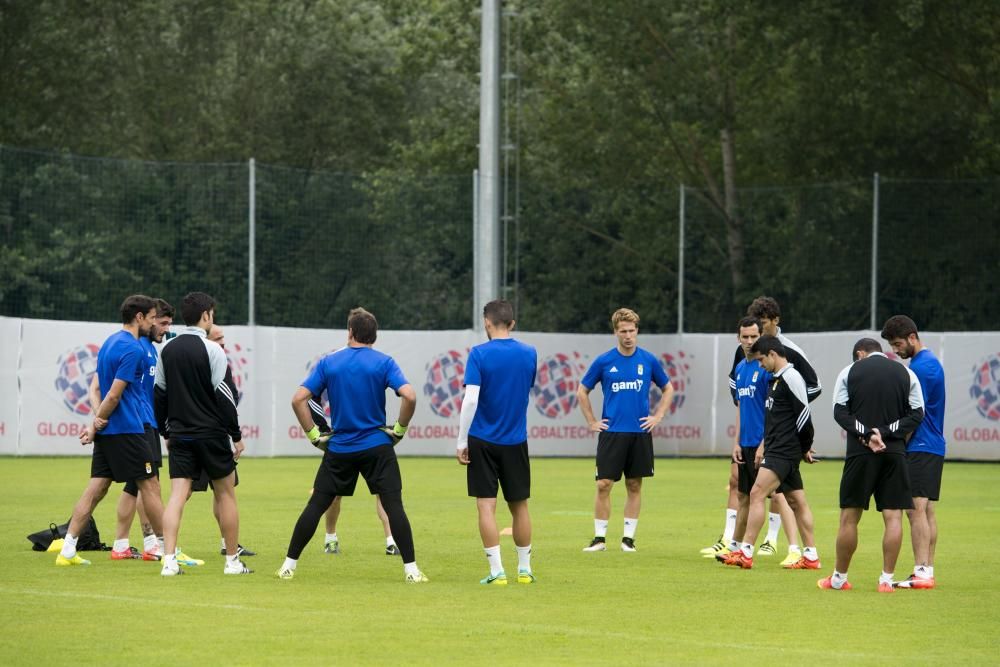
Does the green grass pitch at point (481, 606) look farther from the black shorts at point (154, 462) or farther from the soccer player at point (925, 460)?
the black shorts at point (154, 462)

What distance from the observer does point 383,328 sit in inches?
1373

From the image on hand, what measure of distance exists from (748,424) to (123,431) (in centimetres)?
519

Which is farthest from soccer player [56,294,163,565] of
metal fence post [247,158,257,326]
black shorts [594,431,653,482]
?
metal fence post [247,158,257,326]

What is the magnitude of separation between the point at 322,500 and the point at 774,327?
13.6 ft

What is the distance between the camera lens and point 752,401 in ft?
48.8

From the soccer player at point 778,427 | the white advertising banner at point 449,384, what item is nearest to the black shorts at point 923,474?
the soccer player at point 778,427

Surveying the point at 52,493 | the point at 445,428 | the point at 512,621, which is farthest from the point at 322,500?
the point at 445,428

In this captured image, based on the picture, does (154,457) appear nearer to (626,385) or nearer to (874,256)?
(626,385)

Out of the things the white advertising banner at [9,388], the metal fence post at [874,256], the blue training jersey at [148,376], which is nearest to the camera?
the blue training jersey at [148,376]

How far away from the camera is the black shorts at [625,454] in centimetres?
1594

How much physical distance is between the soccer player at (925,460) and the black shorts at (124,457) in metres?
5.80

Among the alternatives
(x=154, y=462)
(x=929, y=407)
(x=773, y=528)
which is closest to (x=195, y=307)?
(x=154, y=462)

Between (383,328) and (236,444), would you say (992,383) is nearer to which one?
(383,328)

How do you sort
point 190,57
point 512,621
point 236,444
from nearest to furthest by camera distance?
point 512,621
point 236,444
point 190,57
